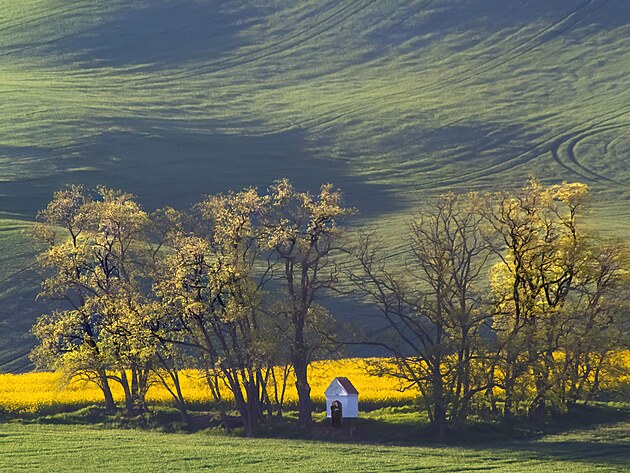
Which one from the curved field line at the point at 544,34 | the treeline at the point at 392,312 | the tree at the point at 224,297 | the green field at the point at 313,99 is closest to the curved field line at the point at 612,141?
the green field at the point at 313,99

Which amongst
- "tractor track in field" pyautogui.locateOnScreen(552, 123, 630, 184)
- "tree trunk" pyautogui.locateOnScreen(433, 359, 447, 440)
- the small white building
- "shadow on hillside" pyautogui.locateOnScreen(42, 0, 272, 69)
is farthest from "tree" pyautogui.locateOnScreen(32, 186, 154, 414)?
"shadow on hillside" pyautogui.locateOnScreen(42, 0, 272, 69)

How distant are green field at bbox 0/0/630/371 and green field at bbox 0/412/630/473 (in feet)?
114

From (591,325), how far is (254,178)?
68.8 m

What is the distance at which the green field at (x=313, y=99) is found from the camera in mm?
109438

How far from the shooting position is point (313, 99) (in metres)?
141

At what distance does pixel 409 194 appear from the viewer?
107 m

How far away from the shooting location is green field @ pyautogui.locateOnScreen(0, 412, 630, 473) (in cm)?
3416

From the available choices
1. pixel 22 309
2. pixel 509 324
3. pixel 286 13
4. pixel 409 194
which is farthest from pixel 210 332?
pixel 286 13

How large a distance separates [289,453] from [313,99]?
107032 mm

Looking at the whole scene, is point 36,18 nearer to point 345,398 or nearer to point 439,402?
point 345,398

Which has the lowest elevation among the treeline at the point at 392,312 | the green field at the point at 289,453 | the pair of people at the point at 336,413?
the green field at the point at 289,453

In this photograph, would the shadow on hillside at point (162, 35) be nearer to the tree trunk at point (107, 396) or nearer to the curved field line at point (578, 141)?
the curved field line at point (578, 141)

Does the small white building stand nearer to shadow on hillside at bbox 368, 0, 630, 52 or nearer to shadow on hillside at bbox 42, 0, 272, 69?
shadow on hillside at bbox 368, 0, 630, 52

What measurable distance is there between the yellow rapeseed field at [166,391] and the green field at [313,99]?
19.1 meters
